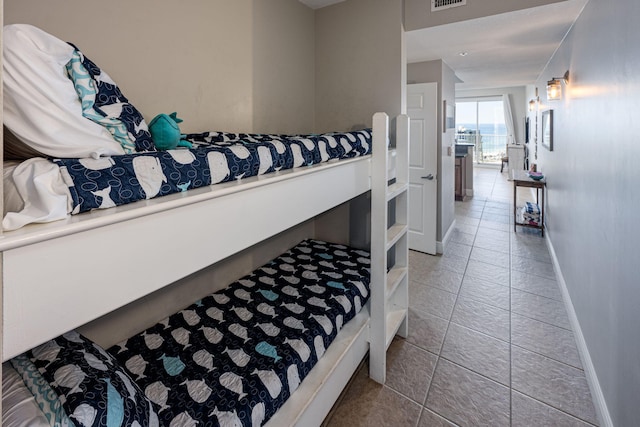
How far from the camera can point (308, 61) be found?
2.82 meters

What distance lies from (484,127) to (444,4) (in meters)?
9.14

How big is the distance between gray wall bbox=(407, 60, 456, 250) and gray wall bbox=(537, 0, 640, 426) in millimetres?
1310

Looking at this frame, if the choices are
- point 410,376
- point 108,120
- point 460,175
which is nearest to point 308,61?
point 108,120

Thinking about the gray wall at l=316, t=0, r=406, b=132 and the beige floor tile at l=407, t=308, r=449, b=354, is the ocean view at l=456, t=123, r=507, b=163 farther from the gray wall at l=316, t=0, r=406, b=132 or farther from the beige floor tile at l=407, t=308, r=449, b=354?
the beige floor tile at l=407, t=308, r=449, b=354

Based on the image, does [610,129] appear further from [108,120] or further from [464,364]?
[108,120]

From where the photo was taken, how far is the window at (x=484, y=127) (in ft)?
33.4

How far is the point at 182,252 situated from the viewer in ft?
2.93

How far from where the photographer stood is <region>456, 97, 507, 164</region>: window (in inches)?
401

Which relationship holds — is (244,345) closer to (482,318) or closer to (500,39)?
(482,318)

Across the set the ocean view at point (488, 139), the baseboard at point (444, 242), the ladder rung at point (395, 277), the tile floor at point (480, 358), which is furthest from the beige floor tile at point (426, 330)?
the ocean view at point (488, 139)

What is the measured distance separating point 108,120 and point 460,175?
21.6 ft

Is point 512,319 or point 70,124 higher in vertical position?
A: point 70,124

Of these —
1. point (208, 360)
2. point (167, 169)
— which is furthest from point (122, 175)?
point (208, 360)

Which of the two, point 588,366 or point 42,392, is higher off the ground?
point 42,392
